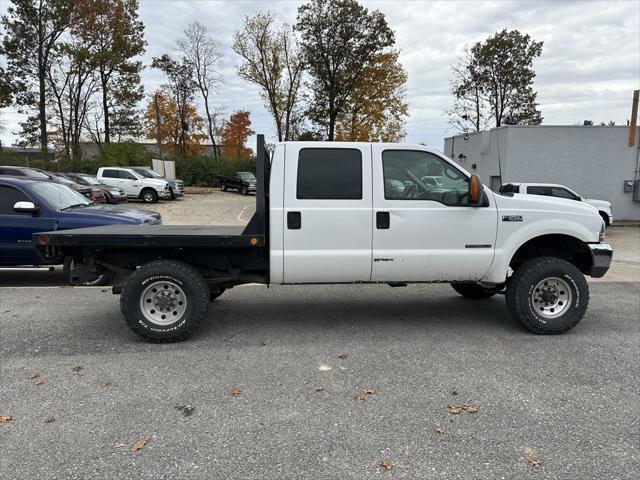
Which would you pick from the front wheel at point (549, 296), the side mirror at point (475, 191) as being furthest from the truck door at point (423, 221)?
the front wheel at point (549, 296)

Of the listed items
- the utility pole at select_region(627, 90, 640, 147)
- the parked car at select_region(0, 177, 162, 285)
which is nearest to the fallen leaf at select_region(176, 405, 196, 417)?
the parked car at select_region(0, 177, 162, 285)

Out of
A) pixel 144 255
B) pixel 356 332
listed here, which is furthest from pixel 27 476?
pixel 356 332

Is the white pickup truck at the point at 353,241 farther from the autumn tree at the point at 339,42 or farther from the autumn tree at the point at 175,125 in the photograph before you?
the autumn tree at the point at 175,125

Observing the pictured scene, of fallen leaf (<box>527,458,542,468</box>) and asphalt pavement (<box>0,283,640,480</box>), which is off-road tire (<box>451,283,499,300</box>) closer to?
asphalt pavement (<box>0,283,640,480</box>)

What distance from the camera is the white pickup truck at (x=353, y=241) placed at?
15.6 feet

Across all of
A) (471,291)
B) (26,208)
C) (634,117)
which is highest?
(634,117)

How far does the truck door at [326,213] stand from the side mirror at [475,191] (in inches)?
40.1

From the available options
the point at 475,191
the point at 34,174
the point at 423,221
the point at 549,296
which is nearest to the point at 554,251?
the point at 549,296

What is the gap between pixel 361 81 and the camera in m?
38.5

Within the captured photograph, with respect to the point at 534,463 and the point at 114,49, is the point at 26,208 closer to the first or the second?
the point at 534,463

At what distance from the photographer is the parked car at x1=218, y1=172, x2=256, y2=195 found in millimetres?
34188

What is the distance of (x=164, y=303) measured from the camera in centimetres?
480

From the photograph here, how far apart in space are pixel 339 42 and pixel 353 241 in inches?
1467

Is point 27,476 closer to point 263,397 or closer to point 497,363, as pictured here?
point 263,397
